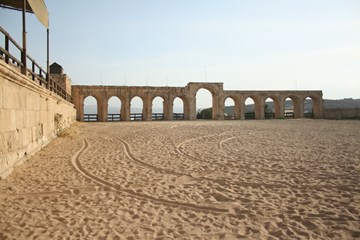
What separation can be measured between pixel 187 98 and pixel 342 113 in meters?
18.9

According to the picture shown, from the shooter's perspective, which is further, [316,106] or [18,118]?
[316,106]

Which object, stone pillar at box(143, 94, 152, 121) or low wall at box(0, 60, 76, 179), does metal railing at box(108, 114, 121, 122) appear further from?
→ low wall at box(0, 60, 76, 179)

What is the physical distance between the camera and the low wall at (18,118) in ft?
17.4

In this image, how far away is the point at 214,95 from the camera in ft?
109

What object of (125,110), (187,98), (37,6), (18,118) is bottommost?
(18,118)

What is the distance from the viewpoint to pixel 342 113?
33.3m

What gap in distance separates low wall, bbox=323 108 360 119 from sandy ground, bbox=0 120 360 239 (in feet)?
93.3

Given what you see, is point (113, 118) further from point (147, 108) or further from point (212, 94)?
point (212, 94)

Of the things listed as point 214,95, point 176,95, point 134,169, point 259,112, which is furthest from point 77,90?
point 134,169

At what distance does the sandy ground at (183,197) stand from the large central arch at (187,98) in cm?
2234

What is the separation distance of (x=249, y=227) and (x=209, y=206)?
0.86 m

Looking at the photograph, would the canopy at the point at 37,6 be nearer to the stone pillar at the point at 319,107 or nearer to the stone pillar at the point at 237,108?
the stone pillar at the point at 237,108

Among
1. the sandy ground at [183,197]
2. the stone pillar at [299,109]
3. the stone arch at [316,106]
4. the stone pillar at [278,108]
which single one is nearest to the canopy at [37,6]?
the sandy ground at [183,197]

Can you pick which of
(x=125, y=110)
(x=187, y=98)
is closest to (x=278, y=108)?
(x=187, y=98)
